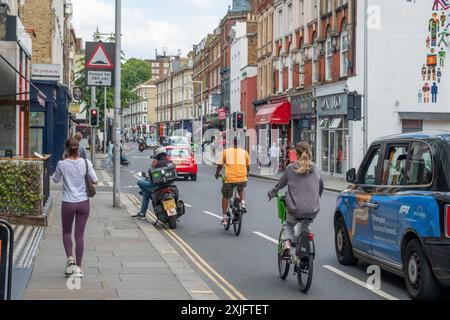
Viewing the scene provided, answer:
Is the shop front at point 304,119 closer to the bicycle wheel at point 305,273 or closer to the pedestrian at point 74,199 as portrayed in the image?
the pedestrian at point 74,199

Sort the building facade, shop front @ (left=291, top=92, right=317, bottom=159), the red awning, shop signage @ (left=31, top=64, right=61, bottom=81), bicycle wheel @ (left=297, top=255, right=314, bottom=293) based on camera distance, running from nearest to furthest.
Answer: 1. bicycle wheel @ (left=297, top=255, right=314, bottom=293)
2. shop signage @ (left=31, top=64, right=61, bottom=81)
3. shop front @ (left=291, top=92, right=317, bottom=159)
4. the red awning
5. the building facade

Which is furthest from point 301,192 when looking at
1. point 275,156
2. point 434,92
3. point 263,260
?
point 275,156

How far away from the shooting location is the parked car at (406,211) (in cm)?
847

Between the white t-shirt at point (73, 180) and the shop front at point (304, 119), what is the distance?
112ft

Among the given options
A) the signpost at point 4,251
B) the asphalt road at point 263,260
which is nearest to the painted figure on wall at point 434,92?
the asphalt road at point 263,260

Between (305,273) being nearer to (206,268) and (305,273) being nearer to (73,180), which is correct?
(206,268)

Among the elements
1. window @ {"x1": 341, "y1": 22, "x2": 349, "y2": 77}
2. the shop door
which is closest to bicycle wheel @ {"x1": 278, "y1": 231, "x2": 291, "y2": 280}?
window @ {"x1": 341, "y1": 22, "x2": 349, "y2": 77}

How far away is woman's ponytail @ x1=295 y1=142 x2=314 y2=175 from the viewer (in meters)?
9.73

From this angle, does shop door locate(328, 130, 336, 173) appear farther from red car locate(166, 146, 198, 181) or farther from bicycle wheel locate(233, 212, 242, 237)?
bicycle wheel locate(233, 212, 242, 237)

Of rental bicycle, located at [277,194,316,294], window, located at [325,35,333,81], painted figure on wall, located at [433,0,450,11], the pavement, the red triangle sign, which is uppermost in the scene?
painted figure on wall, located at [433,0,450,11]

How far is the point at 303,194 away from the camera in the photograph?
31.9 feet

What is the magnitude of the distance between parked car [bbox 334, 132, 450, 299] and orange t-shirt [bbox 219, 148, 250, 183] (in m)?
4.44
